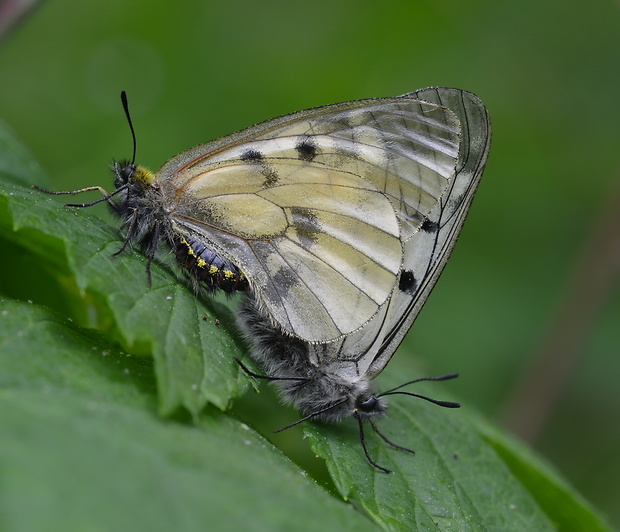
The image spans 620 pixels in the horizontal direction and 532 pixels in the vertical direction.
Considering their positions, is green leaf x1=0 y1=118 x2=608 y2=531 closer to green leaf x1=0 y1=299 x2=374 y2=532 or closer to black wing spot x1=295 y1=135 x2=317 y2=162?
green leaf x1=0 y1=299 x2=374 y2=532

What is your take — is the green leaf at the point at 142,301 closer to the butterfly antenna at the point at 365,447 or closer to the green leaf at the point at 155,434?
the green leaf at the point at 155,434

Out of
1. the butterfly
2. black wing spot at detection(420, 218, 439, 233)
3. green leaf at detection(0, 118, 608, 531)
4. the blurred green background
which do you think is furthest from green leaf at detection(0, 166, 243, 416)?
the blurred green background

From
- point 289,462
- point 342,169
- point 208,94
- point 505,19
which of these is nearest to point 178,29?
point 208,94

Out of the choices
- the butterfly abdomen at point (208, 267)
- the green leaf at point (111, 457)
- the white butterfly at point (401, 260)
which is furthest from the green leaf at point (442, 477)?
the butterfly abdomen at point (208, 267)

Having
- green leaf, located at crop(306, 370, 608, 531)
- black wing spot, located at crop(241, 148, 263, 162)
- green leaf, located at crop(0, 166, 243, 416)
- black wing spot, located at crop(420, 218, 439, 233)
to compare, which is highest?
black wing spot, located at crop(420, 218, 439, 233)

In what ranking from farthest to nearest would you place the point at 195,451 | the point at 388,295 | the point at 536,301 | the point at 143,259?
the point at 536,301
the point at 388,295
the point at 143,259
the point at 195,451

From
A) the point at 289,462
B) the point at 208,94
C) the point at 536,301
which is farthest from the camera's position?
the point at 536,301

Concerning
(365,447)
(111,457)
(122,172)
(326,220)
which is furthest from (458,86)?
(111,457)

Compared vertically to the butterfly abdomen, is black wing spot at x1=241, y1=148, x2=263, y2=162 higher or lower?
higher

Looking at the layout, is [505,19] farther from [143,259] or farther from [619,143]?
[143,259]
